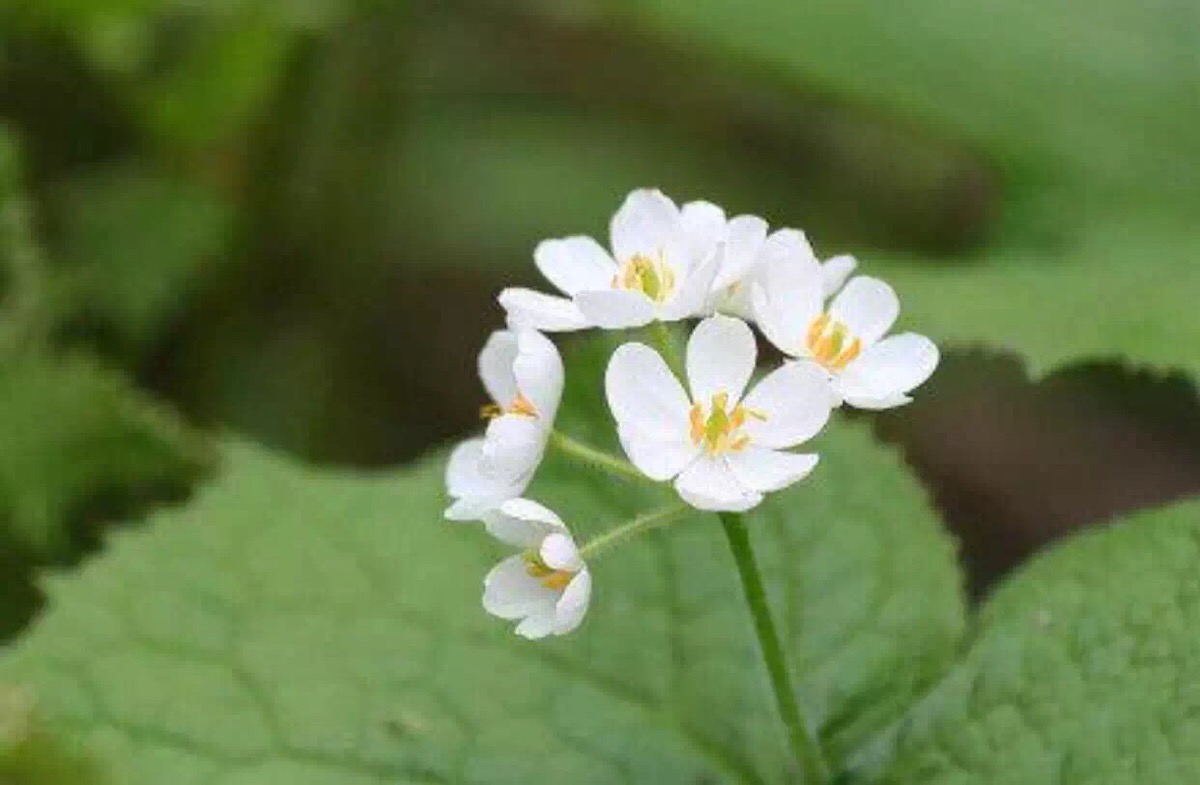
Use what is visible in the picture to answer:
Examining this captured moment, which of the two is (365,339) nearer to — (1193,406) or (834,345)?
(1193,406)

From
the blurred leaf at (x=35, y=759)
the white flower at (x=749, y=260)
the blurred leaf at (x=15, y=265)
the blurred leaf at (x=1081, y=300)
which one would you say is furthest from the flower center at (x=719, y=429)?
the blurred leaf at (x=15, y=265)

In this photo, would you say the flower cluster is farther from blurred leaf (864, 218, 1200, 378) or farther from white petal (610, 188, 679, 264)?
blurred leaf (864, 218, 1200, 378)

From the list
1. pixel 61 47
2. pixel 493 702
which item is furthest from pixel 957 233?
pixel 493 702

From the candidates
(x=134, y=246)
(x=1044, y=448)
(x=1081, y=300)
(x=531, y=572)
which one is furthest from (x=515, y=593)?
(x=1044, y=448)

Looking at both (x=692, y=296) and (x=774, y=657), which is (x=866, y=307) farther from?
(x=774, y=657)

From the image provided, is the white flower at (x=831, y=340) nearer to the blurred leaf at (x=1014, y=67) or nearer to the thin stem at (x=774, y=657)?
the thin stem at (x=774, y=657)
